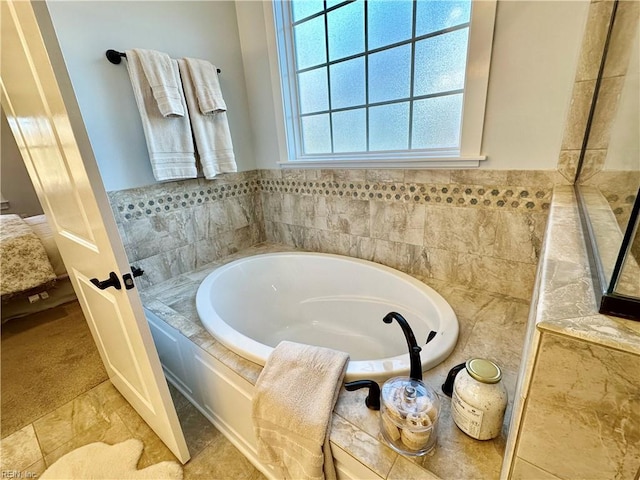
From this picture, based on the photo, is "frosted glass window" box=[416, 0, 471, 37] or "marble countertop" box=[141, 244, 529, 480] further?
"frosted glass window" box=[416, 0, 471, 37]

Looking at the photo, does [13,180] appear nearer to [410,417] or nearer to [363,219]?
[363,219]

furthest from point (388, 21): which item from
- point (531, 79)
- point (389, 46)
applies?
point (531, 79)

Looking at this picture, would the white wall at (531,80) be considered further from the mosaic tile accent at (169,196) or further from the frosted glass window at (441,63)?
the mosaic tile accent at (169,196)

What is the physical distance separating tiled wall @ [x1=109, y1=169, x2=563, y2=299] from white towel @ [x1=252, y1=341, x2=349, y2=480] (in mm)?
909

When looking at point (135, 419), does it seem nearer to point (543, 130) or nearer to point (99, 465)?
point (99, 465)

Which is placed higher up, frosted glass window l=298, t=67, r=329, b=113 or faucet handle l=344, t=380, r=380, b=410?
frosted glass window l=298, t=67, r=329, b=113

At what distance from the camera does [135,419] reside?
1451 millimetres

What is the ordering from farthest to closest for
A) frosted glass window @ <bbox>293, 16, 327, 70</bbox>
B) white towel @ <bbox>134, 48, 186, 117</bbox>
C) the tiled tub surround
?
frosted glass window @ <bbox>293, 16, 327, 70</bbox>
white towel @ <bbox>134, 48, 186, 117</bbox>
the tiled tub surround

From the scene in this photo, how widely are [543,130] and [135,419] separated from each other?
237cm

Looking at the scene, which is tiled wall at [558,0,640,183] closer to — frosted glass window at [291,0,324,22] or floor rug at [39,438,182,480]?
frosted glass window at [291,0,324,22]

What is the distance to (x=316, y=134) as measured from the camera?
1993 millimetres

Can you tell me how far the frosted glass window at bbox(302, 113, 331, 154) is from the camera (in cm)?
194

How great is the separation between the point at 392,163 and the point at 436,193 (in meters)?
0.30

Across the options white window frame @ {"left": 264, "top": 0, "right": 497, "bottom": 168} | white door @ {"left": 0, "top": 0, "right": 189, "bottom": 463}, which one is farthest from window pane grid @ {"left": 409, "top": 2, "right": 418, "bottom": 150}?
white door @ {"left": 0, "top": 0, "right": 189, "bottom": 463}
